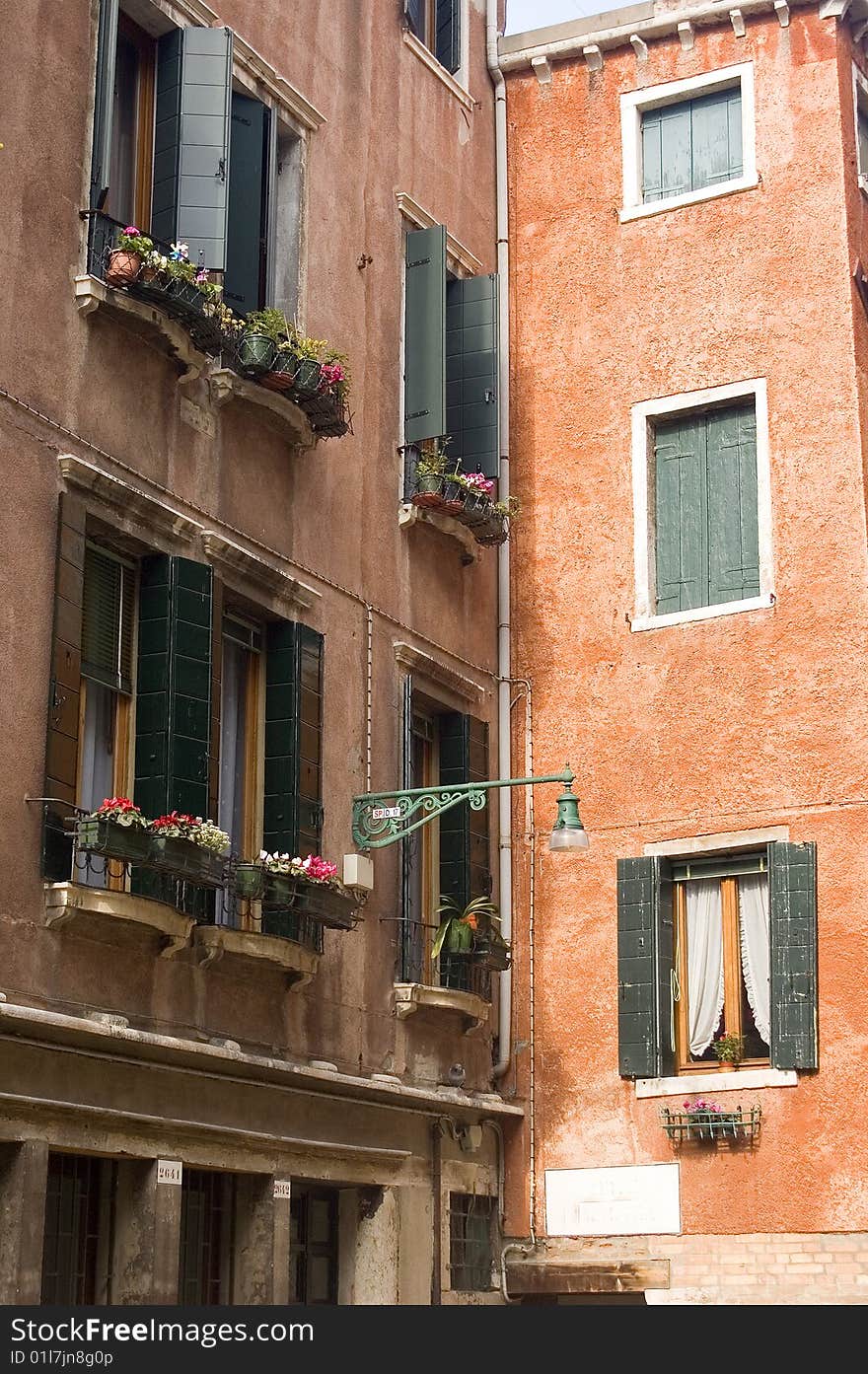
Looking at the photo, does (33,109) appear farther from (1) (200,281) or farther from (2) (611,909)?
(2) (611,909)

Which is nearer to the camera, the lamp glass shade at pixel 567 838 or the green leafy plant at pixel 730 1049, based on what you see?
the lamp glass shade at pixel 567 838

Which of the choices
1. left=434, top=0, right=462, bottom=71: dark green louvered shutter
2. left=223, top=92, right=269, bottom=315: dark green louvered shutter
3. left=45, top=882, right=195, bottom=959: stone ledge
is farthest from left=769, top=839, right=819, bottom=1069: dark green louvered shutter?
left=434, top=0, right=462, bottom=71: dark green louvered shutter

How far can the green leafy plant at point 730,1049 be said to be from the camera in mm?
15609

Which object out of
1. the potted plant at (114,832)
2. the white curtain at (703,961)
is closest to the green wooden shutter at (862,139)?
the white curtain at (703,961)

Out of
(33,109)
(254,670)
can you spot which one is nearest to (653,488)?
(254,670)

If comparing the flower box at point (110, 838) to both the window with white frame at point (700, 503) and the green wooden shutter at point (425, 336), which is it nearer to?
the green wooden shutter at point (425, 336)

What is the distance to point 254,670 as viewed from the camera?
48.2 ft

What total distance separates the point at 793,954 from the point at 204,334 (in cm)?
610

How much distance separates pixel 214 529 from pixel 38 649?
2132 mm

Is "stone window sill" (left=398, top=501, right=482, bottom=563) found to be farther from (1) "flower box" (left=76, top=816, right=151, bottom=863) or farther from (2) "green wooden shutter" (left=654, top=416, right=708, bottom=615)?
(1) "flower box" (left=76, top=816, right=151, bottom=863)

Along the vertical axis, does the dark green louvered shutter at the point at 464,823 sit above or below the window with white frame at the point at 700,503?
Answer: below

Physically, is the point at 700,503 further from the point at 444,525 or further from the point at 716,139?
the point at 716,139

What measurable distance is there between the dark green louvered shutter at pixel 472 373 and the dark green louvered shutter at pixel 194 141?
12.5ft

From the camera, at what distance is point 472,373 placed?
57.0 feet
